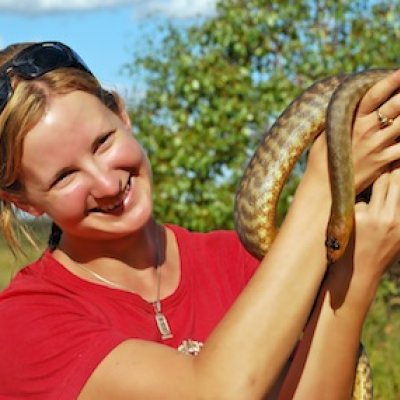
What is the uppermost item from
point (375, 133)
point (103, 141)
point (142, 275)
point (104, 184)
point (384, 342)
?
point (375, 133)

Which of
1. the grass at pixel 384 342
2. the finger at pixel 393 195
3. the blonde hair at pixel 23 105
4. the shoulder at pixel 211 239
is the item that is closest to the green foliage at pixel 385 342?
the grass at pixel 384 342

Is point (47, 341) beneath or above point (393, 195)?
beneath

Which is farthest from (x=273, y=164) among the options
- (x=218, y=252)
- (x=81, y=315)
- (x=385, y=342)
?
(x=385, y=342)

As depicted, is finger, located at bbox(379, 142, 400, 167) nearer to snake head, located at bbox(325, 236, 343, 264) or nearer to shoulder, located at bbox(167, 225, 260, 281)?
snake head, located at bbox(325, 236, 343, 264)

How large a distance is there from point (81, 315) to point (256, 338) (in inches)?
23.5

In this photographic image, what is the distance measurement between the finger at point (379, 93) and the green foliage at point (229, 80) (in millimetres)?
6435

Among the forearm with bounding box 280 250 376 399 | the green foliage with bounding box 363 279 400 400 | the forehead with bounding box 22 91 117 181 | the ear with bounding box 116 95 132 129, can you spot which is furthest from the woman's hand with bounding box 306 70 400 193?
the green foliage with bounding box 363 279 400 400

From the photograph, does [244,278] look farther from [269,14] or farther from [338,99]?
[269,14]

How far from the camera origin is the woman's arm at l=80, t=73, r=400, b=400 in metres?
2.96

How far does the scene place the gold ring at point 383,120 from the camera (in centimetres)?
307

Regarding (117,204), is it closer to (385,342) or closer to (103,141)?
(103,141)

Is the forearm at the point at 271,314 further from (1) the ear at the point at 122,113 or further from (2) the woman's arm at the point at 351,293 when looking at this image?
(1) the ear at the point at 122,113

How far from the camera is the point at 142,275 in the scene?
3.62m

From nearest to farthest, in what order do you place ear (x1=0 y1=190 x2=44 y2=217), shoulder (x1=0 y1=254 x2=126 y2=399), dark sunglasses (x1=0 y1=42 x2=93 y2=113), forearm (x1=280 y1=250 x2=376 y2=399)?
shoulder (x1=0 y1=254 x2=126 y2=399) → forearm (x1=280 y1=250 x2=376 y2=399) → dark sunglasses (x1=0 y1=42 x2=93 y2=113) → ear (x1=0 y1=190 x2=44 y2=217)
